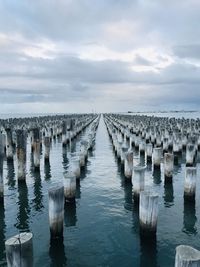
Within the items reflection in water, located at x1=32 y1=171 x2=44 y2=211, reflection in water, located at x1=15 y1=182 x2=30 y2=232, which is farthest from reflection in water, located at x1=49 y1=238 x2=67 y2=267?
reflection in water, located at x1=32 y1=171 x2=44 y2=211

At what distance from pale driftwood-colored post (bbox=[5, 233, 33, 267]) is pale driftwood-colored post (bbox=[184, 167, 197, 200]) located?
28.6 feet

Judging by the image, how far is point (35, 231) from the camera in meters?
11.9

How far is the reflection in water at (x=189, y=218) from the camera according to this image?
1190 cm

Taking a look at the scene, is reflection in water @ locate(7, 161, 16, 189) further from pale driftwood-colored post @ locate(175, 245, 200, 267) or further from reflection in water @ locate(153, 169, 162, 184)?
pale driftwood-colored post @ locate(175, 245, 200, 267)

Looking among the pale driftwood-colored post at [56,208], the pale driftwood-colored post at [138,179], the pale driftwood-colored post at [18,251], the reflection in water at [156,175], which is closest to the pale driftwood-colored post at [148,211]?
the pale driftwood-colored post at [56,208]

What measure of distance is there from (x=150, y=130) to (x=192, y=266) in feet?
107

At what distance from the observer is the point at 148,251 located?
10289 millimetres

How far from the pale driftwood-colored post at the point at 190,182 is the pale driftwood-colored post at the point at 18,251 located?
8.71 metres

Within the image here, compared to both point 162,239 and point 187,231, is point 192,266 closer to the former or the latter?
point 162,239

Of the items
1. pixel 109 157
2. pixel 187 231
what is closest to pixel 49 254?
pixel 187 231

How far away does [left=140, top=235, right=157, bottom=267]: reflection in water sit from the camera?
9.66 meters

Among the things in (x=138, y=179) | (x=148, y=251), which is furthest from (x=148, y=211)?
(x=138, y=179)

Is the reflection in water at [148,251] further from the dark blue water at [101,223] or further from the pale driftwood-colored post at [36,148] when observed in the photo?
the pale driftwood-colored post at [36,148]

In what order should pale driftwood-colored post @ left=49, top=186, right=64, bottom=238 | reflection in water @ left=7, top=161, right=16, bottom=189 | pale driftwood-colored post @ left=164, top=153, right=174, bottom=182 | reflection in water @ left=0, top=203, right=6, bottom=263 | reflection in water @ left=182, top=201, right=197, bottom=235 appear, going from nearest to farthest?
1. pale driftwood-colored post @ left=49, top=186, right=64, bottom=238
2. reflection in water @ left=0, top=203, right=6, bottom=263
3. reflection in water @ left=182, top=201, right=197, bottom=235
4. pale driftwood-colored post @ left=164, top=153, right=174, bottom=182
5. reflection in water @ left=7, top=161, right=16, bottom=189
